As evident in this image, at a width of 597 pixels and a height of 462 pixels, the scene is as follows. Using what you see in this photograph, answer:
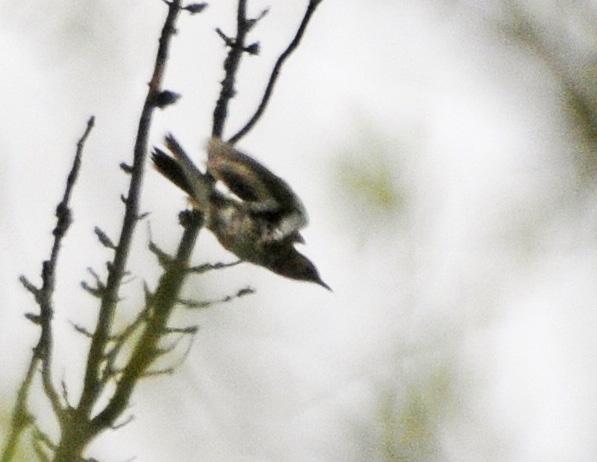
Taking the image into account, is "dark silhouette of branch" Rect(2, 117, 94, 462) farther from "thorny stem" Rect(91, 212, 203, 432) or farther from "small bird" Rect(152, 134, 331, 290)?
"small bird" Rect(152, 134, 331, 290)

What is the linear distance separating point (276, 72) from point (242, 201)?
27 cm

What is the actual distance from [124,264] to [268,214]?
0.34 m

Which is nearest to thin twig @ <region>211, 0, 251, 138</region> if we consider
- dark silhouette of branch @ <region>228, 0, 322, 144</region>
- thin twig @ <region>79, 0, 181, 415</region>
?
dark silhouette of branch @ <region>228, 0, 322, 144</region>

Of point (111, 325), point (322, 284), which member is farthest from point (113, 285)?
point (322, 284)

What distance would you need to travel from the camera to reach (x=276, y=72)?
1.99m

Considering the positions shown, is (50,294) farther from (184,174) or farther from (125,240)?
(184,174)

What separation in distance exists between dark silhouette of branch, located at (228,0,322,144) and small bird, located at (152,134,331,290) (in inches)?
3.0

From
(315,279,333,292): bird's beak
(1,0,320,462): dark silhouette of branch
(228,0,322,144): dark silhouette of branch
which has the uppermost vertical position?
(228,0,322,144): dark silhouette of branch

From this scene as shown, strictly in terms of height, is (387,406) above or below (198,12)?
above

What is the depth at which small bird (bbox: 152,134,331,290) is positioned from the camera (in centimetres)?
195

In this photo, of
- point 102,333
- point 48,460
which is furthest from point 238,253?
point 48,460

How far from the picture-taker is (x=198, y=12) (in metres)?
A: 1.99

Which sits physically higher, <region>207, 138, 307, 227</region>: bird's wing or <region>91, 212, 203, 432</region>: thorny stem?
<region>207, 138, 307, 227</region>: bird's wing

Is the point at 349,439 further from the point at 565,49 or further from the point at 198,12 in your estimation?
the point at 198,12
